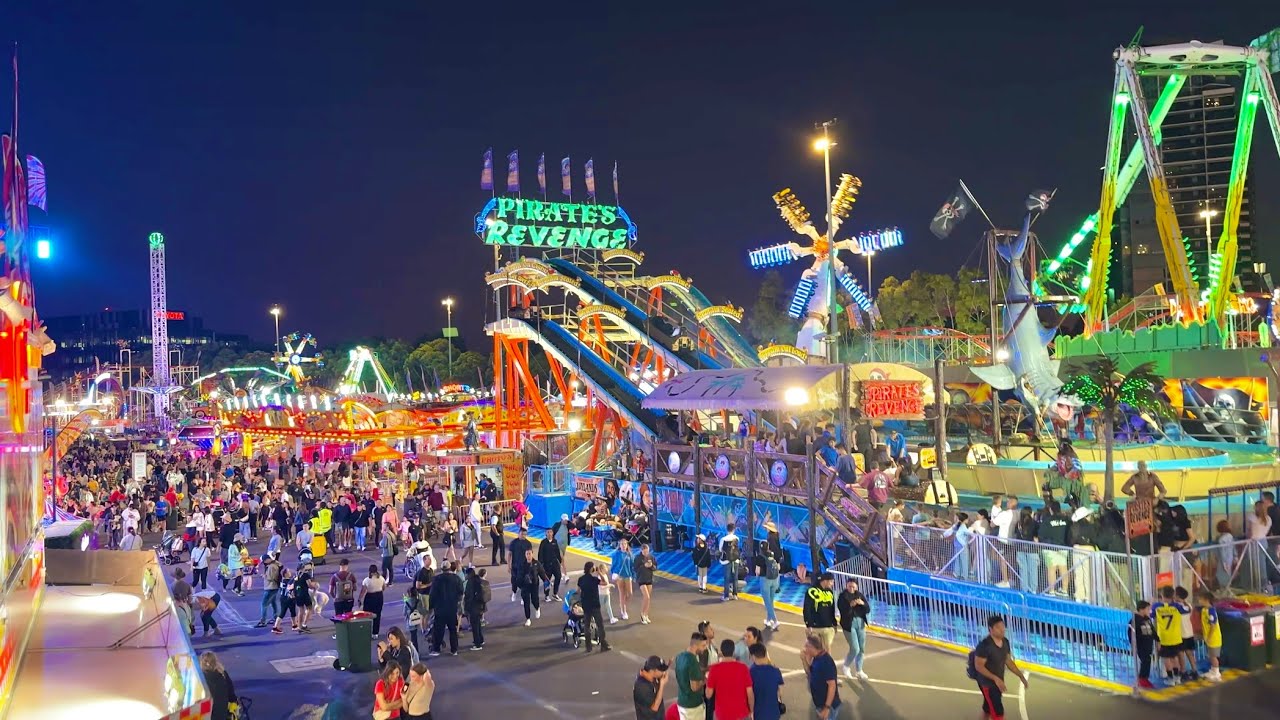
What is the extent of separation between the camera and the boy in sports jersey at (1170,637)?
1234 centimetres

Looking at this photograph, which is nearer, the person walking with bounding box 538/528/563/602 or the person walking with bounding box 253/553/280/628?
the person walking with bounding box 253/553/280/628

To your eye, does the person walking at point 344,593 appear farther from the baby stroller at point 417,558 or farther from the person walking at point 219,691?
the person walking at point 219,691

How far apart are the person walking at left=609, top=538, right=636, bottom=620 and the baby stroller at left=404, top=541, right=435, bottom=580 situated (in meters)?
3.26

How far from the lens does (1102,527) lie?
49.0 ft

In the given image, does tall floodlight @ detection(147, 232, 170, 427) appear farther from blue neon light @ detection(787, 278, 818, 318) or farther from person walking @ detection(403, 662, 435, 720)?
person walking @ detection(403, 662, 435, 720)

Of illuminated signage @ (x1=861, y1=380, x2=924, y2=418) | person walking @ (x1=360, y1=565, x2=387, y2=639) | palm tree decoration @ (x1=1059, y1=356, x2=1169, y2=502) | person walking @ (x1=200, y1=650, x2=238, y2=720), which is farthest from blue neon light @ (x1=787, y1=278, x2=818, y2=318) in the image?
person walking @ (x1=200, y1=650, x2=238, y2=720)

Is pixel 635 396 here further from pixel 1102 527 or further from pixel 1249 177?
pixel 1249 177

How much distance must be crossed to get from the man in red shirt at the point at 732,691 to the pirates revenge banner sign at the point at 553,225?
38487mm

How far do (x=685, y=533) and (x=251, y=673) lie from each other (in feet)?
40.2

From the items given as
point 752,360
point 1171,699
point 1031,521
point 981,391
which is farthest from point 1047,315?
point 1171,699

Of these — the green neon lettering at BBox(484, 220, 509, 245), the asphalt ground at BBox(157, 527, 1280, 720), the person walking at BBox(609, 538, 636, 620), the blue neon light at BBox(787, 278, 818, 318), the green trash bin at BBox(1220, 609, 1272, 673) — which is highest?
the green neon lettering at BBox(484, 220, 509, 245)

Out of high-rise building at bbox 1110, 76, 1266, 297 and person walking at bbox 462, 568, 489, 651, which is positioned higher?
high-rise building at bbox 1110, 76, 1266, 297

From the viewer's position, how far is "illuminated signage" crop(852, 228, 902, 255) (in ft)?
115

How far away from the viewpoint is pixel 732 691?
931cm
